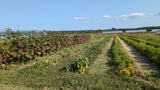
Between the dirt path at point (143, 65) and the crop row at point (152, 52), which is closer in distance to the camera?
the dirt path at point (143, 65)

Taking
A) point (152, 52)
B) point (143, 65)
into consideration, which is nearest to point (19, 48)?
point (143, 65)

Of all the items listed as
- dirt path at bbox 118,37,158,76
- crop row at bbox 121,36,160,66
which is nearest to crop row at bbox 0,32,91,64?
dirt path at bbox 118,37,158,76

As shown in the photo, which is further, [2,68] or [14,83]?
[2,68]

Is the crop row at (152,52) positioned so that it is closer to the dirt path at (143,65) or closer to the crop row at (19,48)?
the dirt path at (143,65)

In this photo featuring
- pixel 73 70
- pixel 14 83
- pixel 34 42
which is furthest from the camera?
pixel 34 42

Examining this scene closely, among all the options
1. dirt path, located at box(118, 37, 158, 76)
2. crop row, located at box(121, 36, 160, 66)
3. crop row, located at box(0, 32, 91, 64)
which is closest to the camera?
dirt path, located at box(118, 37, 158, 76)

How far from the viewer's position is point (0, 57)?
199 inches

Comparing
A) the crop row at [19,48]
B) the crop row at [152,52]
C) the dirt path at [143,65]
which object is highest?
the crop row at [19,48]

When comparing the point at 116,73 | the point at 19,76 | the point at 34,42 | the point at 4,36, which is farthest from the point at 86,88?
the point at 4,36

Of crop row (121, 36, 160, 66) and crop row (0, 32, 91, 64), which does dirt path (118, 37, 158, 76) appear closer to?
crop row (121, 36, 160, 66)

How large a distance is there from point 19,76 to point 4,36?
2.93 meters

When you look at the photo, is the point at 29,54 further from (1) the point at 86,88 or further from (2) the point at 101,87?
(2) the point at 101,87

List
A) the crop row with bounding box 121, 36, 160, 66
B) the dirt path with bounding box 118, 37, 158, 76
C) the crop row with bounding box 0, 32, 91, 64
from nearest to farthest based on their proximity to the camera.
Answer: the dirt path with bounding box 118, 37, 158, 76 → the crop row with bounding box 121, 36, 160, 66 → the crop row with bounding box 0, 32, 91, 64

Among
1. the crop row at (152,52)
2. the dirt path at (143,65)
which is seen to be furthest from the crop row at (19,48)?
the crop row at (152,52)
